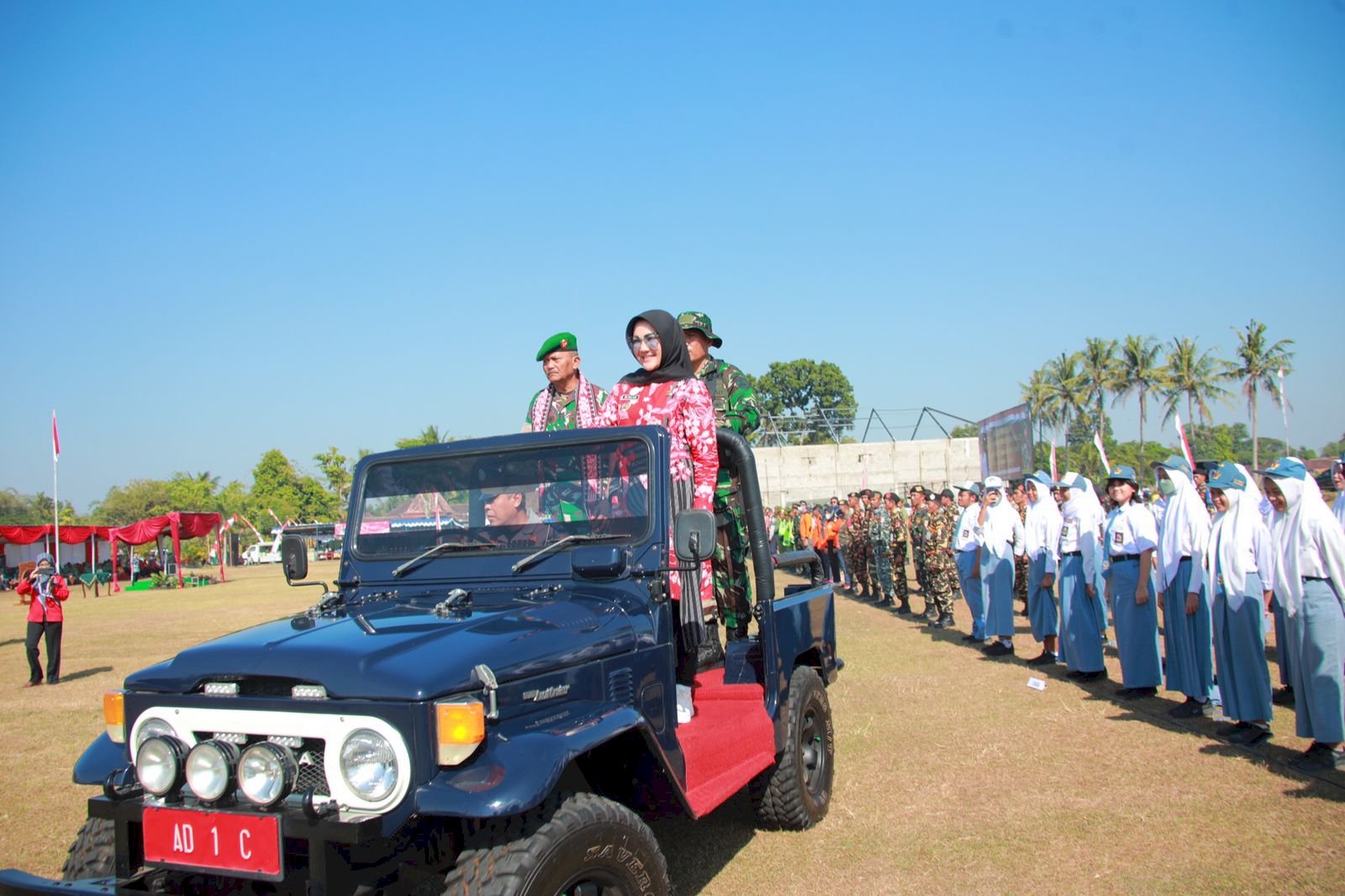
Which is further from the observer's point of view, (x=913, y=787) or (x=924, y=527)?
(x=924, y=527)

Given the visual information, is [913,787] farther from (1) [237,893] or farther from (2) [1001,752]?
(1) [237,893]

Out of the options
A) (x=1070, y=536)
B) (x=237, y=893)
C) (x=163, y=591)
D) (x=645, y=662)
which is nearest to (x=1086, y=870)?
(x=645, y=662)

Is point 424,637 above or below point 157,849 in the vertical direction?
above

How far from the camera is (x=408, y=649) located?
301 cm

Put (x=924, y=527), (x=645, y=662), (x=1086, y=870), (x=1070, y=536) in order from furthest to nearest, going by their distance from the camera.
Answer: (x=924, y=527)
(x=1070, y=536)
(x=1086, y=870)
(x=645, y=662)

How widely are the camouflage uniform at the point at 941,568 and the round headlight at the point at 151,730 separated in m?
12.8

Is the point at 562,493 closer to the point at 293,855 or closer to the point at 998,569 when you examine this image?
the point at 293,855

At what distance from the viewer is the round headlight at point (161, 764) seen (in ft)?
9.52

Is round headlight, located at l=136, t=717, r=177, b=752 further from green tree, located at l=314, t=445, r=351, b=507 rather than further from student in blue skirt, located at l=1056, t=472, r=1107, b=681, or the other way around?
green tree, located at l=314, t=445, r=351, b=507

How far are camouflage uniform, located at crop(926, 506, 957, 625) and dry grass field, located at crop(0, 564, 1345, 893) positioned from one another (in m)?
4.49

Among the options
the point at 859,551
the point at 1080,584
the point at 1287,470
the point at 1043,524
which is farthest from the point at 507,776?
the point at 859,551

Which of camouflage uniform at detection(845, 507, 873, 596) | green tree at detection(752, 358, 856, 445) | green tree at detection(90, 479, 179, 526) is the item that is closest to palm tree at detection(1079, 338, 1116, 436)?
green tree at detection(752, 358, 856, 445)

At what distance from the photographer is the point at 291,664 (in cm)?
295

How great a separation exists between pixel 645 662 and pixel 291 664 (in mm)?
1324
